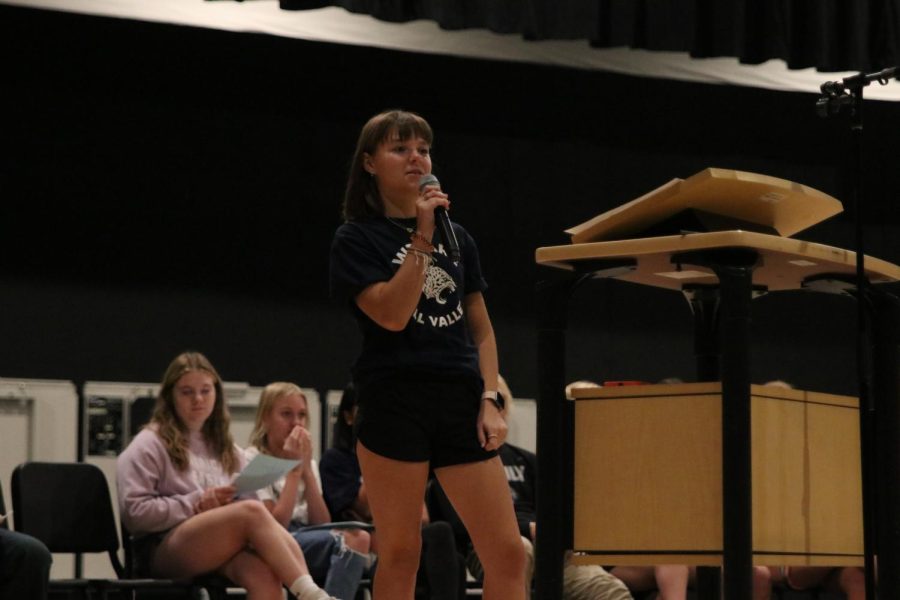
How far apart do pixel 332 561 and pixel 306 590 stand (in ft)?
1.24

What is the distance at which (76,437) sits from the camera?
540 cm

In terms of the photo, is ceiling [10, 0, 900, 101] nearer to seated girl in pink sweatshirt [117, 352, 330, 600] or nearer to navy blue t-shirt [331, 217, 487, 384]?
seated girl in pink sweatshirt [117, 352, 330, 600]

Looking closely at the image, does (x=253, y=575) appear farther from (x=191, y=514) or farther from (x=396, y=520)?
(x=396, y=520)

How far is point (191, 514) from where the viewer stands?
14.7 feet

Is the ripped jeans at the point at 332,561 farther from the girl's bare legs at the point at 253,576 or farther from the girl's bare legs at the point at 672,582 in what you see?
the girl's bare legs at the point at 672,582

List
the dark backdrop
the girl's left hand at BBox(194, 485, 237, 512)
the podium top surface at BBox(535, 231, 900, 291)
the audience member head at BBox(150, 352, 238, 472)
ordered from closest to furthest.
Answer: the podium top surface at BBox(535, 231, 900, 291) → the girl's left hand at BBox(194, 485, 237, 512) → the audience member head at BBox(150, 352, 238, 472) → the dark backdrop

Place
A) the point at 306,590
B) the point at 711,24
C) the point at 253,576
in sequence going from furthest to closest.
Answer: the point at 711,24 < the point at 253,576 < the point at 306,590

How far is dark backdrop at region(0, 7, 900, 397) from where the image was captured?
570 cm

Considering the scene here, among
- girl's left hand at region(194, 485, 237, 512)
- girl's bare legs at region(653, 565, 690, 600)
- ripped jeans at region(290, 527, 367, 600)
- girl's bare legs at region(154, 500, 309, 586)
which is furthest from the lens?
girl's bare legs at region(653, 565, 690, 600)

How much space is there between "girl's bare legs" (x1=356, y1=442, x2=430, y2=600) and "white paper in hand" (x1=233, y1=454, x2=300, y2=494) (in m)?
1.81

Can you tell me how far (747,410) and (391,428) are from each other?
0.68 m

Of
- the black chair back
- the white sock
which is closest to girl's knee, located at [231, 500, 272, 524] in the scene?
the white sock

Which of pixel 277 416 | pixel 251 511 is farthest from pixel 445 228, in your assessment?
pixel 277 416

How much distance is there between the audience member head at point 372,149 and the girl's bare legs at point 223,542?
1.92m
